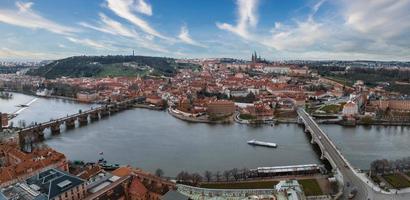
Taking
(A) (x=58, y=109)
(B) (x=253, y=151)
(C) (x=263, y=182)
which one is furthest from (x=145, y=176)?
(A) (x=58, y=109)

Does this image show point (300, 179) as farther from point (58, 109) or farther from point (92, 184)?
point (58, 109)

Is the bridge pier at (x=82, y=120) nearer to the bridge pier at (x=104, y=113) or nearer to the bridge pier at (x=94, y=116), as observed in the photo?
the bridge pier at (x=94, y=116)

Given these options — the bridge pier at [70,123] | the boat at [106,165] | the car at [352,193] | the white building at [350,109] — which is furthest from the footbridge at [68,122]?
the white building at [350,109]

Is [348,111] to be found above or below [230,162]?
above

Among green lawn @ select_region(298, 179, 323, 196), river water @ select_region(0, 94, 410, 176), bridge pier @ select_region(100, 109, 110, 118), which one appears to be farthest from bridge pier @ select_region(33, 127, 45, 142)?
green lawn @ select_region(298, 179, 323, 196)

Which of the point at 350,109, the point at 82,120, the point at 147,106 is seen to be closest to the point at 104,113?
the point at 82,120
